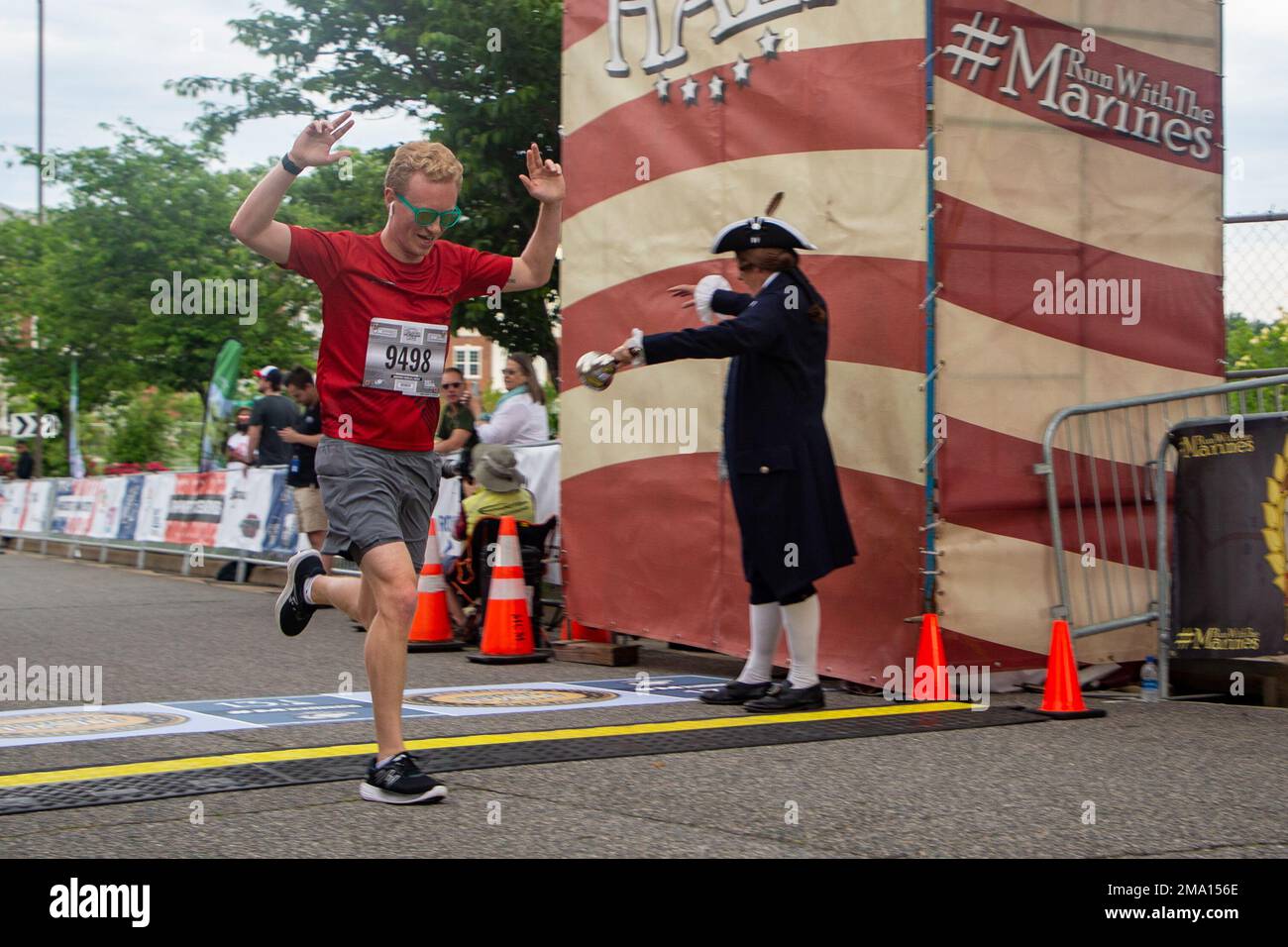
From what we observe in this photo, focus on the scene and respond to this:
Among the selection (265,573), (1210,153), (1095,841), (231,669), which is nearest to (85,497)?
(265,573)

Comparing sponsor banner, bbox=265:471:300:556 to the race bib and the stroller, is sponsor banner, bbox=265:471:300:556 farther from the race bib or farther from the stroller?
the race bib

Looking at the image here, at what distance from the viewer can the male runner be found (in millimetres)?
5031

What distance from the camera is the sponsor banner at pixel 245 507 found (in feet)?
52.2

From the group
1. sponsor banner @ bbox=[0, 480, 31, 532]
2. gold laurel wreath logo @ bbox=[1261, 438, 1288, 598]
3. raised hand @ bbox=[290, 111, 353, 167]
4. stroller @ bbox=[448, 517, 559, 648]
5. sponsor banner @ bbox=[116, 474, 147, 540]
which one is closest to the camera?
raised hand @ bbox=[290, 111, 353, 167]

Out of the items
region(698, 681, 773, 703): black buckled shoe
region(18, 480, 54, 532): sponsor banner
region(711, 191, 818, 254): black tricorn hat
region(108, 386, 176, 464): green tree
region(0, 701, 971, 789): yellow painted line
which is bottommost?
region(0, 701, 971, 789): yellow painted line

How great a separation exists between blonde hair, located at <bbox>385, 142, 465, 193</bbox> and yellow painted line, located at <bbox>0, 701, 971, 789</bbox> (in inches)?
79.8

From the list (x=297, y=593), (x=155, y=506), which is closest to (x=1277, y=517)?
(x=297, y=593)

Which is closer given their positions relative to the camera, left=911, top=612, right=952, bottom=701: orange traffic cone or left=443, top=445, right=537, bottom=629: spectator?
left=911, top=612, right=952, bottom=701: orange traffic cone

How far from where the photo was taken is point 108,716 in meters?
6.93

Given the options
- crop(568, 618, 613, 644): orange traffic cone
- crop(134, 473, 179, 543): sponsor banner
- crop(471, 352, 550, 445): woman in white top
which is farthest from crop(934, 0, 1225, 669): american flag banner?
crop(134, 473, 179, 543): sponsor banner

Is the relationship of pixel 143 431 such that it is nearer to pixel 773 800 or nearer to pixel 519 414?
pixel 519 414

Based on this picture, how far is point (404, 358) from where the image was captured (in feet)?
17.3

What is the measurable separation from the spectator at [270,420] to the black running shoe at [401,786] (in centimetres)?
1033
